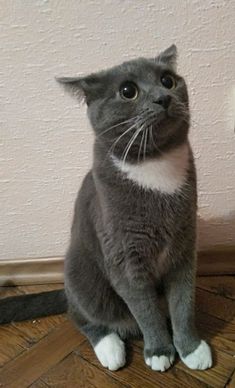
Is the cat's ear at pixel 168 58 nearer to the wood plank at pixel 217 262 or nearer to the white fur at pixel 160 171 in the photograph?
the white fur at pixel 160 171

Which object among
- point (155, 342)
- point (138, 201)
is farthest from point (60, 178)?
point (155, 342)

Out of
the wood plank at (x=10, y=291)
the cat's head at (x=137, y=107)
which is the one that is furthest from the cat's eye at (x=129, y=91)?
the wood plank at (x=10, y=291)

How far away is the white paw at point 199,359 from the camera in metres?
0.76

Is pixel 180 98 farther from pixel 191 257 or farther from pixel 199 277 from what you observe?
pixel 199 277

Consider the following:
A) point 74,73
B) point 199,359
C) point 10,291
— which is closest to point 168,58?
point 74,73

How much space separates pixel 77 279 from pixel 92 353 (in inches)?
7.1

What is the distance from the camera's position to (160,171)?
698 millimetres

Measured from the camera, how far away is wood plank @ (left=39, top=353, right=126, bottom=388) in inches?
30.9

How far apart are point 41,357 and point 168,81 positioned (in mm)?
677

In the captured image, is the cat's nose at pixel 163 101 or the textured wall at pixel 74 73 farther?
the textured wall at pixel 74 73

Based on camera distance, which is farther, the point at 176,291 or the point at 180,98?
the point at 176,291

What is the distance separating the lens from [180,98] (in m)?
0.68

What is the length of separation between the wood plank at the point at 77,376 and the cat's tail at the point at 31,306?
0.16m

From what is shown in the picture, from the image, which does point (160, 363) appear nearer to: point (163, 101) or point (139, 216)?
point (139, 216)
